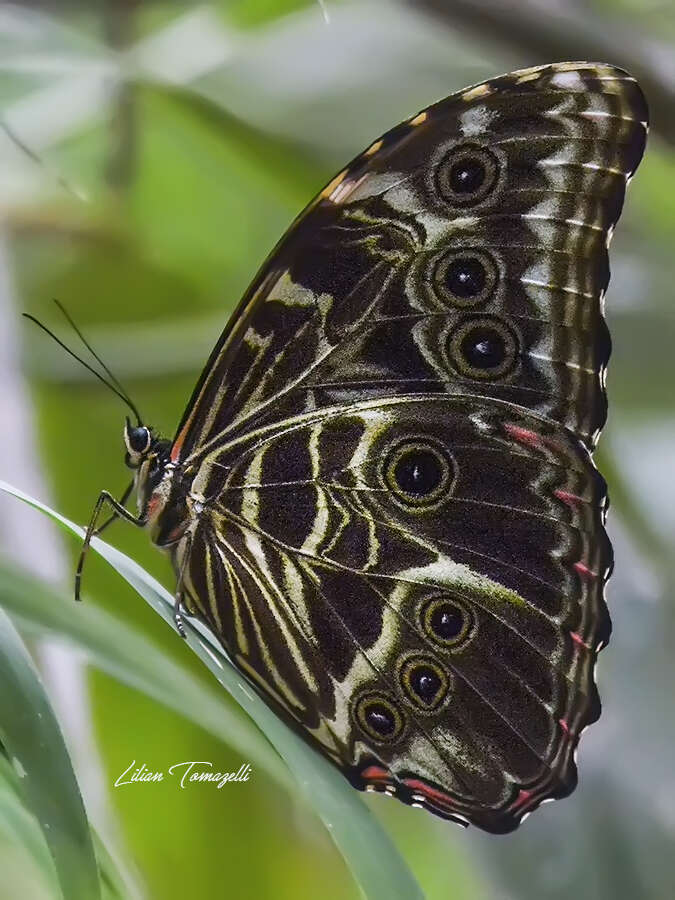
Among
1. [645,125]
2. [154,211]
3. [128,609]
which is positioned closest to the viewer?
[645,125]

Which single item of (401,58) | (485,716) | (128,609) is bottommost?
(485,716)

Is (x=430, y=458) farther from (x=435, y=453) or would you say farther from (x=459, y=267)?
(x=459, y=267)

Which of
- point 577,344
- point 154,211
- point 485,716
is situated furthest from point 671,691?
point 154,211

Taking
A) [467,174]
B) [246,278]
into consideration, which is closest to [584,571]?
[467,174]

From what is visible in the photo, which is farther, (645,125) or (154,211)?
(154,211)

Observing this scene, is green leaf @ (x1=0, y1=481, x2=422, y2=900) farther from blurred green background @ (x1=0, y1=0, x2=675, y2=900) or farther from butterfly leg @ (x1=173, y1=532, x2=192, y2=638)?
blurred green background @ (x1=0, y1=0, x2=675, y2=900)

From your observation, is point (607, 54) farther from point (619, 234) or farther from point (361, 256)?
point (361, 256)

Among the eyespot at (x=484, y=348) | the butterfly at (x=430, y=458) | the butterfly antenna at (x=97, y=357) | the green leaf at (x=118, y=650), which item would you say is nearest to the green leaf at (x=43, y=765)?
the green leaf at (x=118, y=650)

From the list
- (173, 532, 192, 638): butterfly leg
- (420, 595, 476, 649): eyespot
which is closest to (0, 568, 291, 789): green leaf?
(173, 532, 192, 638): butterfly leg

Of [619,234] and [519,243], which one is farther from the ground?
[519,243]
